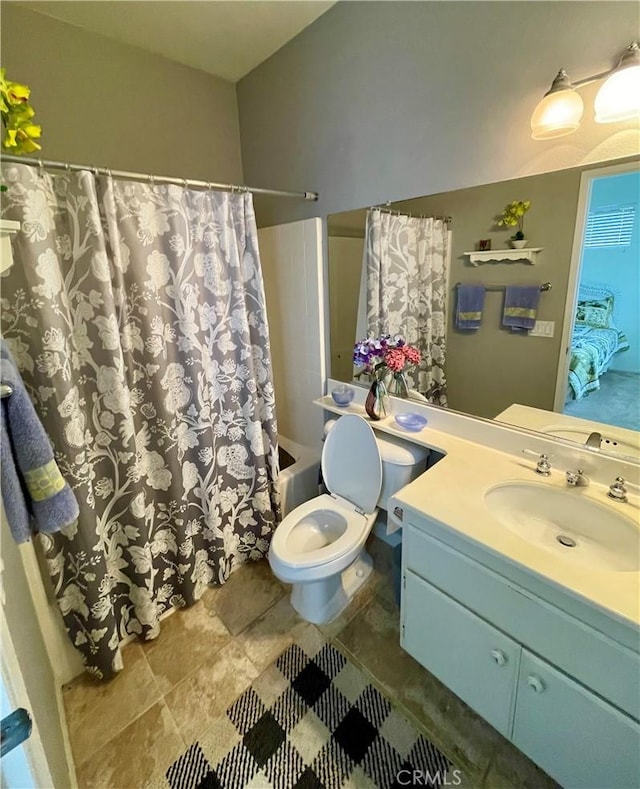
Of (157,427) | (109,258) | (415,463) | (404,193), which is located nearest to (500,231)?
(404,193)

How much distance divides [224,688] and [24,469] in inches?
46.0

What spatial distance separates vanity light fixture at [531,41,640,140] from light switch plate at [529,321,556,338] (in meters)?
0.57

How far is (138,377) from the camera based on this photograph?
4.69ft

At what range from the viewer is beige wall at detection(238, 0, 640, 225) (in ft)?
3.46

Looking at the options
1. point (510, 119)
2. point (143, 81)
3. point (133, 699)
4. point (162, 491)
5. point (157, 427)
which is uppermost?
point (143, 81)

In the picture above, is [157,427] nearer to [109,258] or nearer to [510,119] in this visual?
[109,258]

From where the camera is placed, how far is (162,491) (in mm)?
1557

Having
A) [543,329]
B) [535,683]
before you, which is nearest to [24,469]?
[535,683]

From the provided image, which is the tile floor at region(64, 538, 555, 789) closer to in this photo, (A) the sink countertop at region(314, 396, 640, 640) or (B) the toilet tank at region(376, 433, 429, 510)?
(B) the toilet tank at region(376, 433, 429, 510)

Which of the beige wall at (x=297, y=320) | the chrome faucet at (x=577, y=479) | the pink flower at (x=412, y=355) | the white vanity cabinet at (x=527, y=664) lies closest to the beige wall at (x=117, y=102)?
the beige wall at (x=297, y=320)

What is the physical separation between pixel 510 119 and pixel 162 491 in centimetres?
192

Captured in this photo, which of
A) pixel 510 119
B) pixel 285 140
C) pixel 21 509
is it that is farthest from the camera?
pixel 285 140

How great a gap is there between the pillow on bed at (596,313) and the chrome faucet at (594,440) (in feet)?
1.15

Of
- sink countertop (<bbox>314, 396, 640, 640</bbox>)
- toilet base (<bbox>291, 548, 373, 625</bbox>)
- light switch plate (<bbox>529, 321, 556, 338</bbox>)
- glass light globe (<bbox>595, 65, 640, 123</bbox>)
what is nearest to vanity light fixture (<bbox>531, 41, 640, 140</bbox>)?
glass light globe (<bbox>595, 65, 640, 123</bbox>)
